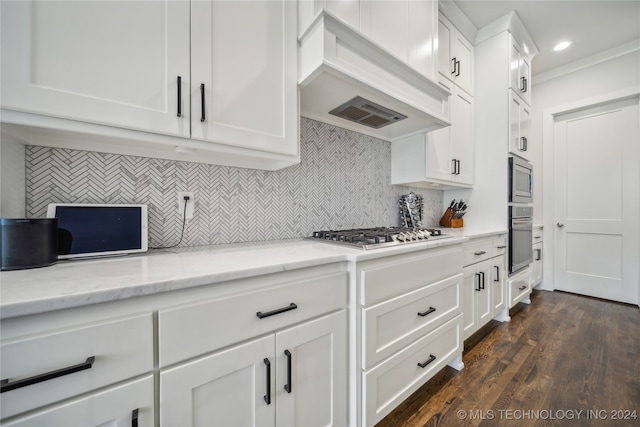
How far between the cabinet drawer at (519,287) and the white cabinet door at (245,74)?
8.44 feet

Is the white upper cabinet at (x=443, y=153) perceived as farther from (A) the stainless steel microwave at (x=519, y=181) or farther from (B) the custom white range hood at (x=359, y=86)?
(A) the stainless steel microwave at (x=519, y=181)

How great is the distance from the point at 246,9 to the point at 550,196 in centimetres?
405

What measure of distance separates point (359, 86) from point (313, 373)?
1.33 metres

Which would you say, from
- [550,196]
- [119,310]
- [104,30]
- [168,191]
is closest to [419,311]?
[119,310]

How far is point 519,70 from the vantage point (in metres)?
2.61

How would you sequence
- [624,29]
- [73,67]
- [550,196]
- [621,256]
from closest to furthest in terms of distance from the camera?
[73,67]
[624,29]
[621,256]
[550,196]

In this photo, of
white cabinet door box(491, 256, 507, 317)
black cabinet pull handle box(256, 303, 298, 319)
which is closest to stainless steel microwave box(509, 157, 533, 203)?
white cabinet door box(491, 256, 507, 317)

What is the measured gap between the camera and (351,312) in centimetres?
106

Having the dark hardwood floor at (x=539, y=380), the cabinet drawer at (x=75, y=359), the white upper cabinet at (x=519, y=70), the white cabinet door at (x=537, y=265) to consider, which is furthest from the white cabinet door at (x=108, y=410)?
the white cabinet door at (x=537, y=265)

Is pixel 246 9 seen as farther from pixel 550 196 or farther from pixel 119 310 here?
pixel 550 196

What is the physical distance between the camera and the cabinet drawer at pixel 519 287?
2434 mm

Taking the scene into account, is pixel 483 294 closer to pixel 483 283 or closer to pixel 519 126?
pixel 483 283

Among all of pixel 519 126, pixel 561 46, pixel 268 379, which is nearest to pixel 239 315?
pixel 268 379

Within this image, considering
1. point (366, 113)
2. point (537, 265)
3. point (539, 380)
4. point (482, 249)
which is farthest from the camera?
point (537, 265)
